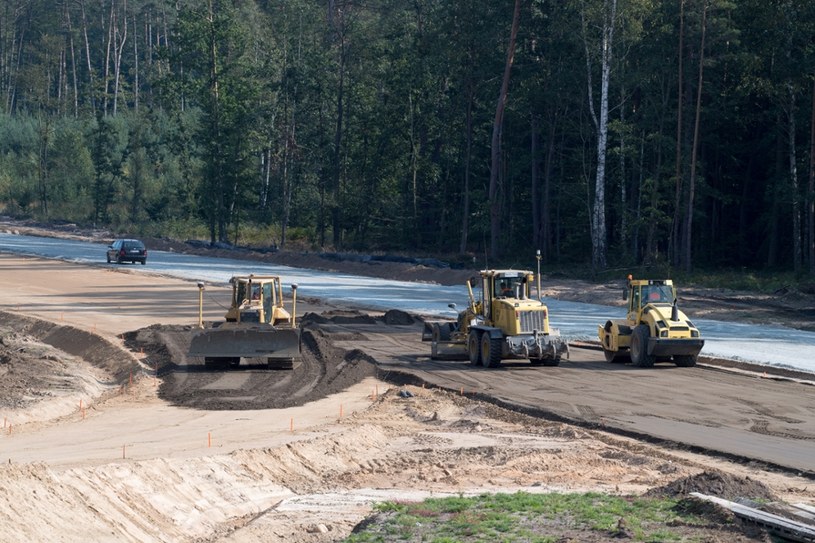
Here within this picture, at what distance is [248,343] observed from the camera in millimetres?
27625

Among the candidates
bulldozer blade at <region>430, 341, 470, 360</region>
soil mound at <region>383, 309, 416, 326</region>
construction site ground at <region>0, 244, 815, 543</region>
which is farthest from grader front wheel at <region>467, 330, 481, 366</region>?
soil mound at <region>383, 309, 416, 326</region>

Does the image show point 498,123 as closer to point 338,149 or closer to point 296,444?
point 338,149

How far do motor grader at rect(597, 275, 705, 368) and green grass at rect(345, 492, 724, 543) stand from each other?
1413 cm

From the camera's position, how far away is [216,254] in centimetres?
7419

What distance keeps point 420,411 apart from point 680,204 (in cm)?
4093

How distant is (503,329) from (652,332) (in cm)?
398

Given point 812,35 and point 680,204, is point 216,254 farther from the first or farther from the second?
point 812,35

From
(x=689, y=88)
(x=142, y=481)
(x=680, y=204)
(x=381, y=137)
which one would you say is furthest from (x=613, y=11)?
(x=142, y=481)

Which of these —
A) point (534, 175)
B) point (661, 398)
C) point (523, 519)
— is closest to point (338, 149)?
point (534, 175)

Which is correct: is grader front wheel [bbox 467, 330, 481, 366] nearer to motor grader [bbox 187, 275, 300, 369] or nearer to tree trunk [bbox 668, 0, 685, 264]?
motor grader [bbox 187, 275, 300, 369]

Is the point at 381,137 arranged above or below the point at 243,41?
A: below

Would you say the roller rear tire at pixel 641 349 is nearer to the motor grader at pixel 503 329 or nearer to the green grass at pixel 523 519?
the motor grader at pixel 503 329

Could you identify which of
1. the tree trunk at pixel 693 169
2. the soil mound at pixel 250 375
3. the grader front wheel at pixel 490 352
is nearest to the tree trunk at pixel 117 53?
the tree trunk at pixel 693 169

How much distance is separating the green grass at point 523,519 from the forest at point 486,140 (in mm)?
38003
